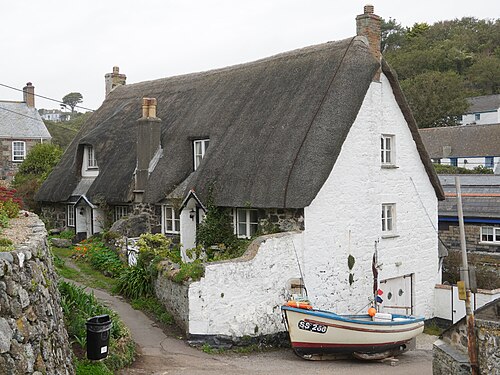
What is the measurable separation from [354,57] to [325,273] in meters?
6.71

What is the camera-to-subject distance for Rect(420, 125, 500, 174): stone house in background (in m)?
50.3

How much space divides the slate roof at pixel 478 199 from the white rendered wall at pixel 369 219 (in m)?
5.07

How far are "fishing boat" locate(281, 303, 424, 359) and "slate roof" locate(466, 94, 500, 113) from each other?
59.5 meters

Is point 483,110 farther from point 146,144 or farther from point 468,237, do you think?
point 146,144

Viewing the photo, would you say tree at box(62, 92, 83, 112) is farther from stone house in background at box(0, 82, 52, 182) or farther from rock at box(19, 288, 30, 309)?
rock at box(19, 288, 30, 309)

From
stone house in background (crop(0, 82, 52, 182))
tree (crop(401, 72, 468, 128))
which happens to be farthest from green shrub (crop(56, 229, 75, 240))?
tree (crop(401, 72, 468, 128))

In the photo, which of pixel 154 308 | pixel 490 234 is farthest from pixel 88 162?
pixel 490 234

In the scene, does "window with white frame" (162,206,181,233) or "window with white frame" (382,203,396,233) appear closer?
"window with white frame" (382,203,396,233)

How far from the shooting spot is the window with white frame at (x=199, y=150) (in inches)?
814

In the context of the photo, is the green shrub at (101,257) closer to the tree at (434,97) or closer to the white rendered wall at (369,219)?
the white rendered wall at (369,219)

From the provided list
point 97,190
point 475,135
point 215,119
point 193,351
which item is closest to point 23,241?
point 193,351

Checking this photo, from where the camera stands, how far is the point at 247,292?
14.6 m

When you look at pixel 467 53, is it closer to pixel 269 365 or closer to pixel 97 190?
pixel 97 190

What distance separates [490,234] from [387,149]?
8.39 metres
